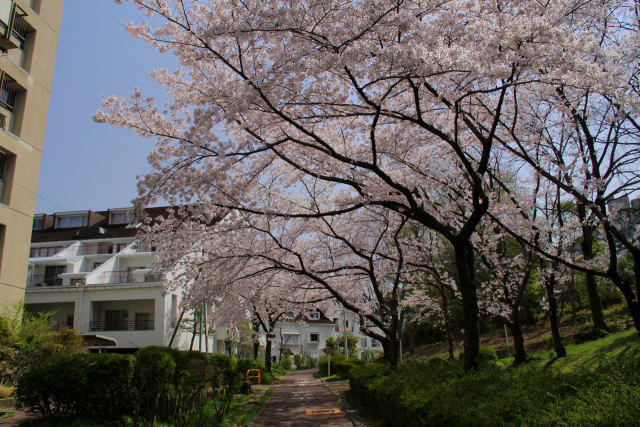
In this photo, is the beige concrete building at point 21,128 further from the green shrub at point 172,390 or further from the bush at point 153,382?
the green shrub at point 172,390

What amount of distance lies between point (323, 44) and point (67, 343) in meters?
11.2

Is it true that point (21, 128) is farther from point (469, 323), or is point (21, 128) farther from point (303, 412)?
point (469, 323)

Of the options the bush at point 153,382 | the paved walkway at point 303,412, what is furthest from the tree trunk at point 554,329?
the bush at point 153,382

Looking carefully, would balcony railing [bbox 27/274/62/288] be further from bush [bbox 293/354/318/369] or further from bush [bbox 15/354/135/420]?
bush [bbox 293/354/318/369]

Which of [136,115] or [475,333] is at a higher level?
[136,115]

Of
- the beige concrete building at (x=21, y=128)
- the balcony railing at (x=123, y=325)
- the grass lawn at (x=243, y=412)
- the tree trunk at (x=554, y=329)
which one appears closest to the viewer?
the grass lawn at (x=243, y=412)

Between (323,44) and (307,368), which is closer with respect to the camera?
(323,44)

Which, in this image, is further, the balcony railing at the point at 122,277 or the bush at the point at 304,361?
the bush at the point at 304,361

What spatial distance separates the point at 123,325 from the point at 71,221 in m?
17.2

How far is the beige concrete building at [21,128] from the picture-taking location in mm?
14633

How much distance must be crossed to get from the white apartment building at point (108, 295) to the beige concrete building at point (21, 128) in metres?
7.89

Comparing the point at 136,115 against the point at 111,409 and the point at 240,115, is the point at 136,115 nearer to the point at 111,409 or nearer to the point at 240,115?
the point at 240,115

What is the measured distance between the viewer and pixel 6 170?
49.0ft

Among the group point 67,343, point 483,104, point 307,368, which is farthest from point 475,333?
point 307,368
